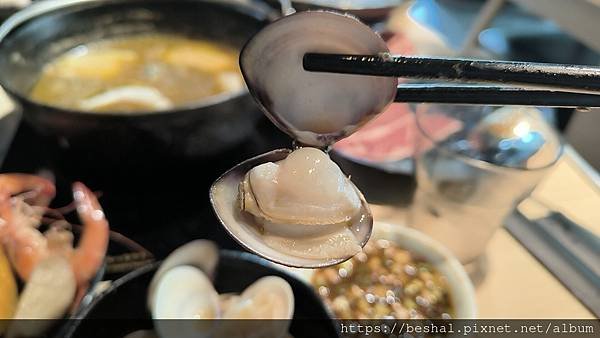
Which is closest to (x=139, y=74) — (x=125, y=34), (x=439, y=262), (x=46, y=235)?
(x=125, y=34)

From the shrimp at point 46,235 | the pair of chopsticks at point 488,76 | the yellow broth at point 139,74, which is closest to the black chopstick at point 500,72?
the pair of chopsticks at point 488,76

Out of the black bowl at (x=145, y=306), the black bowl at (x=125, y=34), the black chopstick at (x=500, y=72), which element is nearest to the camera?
the black chopstick at (x=500, y=72)

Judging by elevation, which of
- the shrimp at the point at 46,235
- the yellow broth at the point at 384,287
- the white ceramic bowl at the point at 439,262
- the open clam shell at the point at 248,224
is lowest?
the yellow broth at the point at 384,287

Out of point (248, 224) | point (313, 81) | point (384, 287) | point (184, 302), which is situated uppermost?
point (313, 81)

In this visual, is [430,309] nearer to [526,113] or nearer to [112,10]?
[526,113]

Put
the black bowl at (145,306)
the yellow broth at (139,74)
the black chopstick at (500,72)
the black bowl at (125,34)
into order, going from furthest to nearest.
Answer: the yellow broth at (139,74) → the black bowl at (125,34) → the black bowl at (145,306) → the black chopstick at (500,72)

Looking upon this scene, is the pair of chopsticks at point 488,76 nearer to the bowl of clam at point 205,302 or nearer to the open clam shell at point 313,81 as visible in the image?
the open clam shell at point 313,81

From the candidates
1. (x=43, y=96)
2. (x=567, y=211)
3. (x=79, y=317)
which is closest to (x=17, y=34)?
(x=43, y=96)

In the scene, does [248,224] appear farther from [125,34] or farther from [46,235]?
[125,34]
